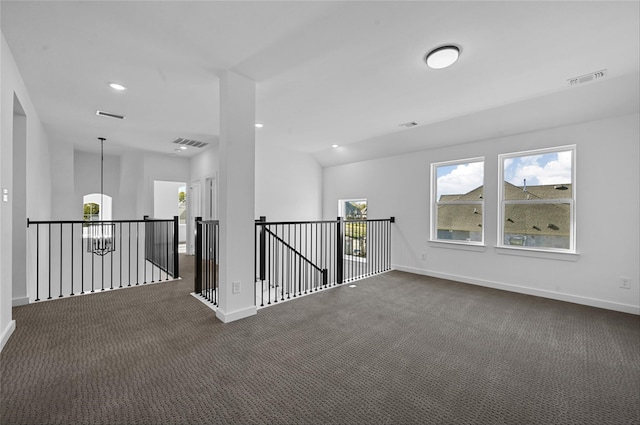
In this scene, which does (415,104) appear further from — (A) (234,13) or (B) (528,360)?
(B) (528,360)

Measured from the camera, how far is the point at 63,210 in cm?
609

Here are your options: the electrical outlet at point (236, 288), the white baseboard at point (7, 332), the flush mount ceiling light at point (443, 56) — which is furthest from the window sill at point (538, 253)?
the white baseboard at point (7, 332)

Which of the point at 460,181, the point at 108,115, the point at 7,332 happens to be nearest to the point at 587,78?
the point at 460,181

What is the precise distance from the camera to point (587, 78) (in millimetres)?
2785

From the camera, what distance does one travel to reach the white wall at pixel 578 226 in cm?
324

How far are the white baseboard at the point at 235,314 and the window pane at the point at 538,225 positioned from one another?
3844 millimetres

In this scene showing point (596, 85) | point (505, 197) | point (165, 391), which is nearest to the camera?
point (165, 391)

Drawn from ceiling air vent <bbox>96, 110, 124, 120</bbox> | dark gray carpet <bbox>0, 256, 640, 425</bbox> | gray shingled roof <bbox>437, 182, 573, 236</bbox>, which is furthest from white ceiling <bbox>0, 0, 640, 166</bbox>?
dark gray carpet <bbox>0, 256, 640, 425</bbox>

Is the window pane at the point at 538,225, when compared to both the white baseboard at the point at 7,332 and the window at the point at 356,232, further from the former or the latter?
the white baseboard at the point at 7,332

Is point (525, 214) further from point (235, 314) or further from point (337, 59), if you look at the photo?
point (235, 314)

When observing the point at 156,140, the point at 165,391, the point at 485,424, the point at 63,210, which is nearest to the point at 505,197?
the point at 485,424

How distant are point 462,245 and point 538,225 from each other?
1.05m

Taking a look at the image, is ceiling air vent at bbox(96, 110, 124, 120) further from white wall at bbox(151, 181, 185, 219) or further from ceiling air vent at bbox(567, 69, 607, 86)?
white wall at bbox(151, 181, 185, 219)

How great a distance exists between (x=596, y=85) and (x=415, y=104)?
182 cm
